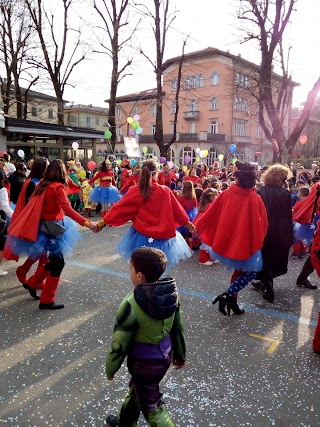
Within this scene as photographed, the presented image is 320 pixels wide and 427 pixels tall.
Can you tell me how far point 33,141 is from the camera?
18.4 m

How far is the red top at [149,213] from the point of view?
13.5 ft

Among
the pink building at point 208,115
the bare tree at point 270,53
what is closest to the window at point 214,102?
the pink building at point 208,115

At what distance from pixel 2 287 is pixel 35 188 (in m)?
1.71

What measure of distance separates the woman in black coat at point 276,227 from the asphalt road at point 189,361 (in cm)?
50

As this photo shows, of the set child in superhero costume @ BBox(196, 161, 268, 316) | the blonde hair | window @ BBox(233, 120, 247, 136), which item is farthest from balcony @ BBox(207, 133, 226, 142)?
child in superhero costume @ BBox(196, 161, 268, 316)

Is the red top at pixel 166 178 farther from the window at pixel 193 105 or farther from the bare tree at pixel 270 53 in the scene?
the window at pixel 193 105

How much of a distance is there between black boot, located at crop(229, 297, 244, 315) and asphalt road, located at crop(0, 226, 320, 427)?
9cm

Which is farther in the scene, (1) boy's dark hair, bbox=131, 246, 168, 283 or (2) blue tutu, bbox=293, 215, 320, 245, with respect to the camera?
(2) blue tutu, bbox=293, 215, 320, 245

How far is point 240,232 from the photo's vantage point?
416 centimetres

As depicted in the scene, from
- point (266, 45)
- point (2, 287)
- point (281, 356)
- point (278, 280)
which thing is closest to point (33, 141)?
point (266, 45)

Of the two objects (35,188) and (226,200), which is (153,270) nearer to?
(226,200)

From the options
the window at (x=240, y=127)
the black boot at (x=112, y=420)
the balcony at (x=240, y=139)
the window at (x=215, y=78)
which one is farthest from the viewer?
the window at (x=240, y=127)

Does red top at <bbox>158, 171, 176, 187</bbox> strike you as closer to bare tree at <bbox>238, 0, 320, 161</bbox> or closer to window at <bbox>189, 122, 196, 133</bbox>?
bare tree at <bbox>238, 0, 320, 161</bbox>

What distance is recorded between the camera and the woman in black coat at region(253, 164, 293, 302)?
182 inches
